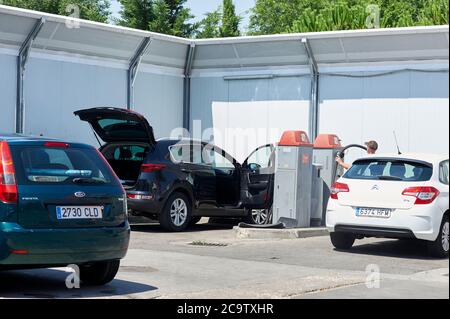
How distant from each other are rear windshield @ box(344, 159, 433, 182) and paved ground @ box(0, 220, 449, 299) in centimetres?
117

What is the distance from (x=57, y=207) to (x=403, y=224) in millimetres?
5645

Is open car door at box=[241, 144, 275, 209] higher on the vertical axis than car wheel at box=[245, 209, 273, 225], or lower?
higher

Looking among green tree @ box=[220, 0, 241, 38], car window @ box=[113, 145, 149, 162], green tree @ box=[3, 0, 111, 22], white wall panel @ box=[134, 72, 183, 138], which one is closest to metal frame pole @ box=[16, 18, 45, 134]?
car window @ box=[113, 145, 149, 162]

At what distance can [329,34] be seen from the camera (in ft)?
61.8

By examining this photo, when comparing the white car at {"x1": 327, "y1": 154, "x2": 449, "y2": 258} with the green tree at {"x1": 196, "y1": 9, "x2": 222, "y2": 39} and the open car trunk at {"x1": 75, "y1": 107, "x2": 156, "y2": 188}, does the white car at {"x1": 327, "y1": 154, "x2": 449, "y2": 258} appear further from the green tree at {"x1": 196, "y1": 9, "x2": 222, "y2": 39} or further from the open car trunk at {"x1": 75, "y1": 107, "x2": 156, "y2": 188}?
the green tree at {"x1": 196, "y1": 9, "x2": 222, "y2": 39}

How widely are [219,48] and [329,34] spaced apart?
3.18 metres

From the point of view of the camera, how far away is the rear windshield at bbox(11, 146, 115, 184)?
8.25m

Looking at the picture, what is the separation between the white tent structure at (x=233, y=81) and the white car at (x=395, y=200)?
5.14 m

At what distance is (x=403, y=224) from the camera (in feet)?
39.5

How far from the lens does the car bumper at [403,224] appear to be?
39.4 feet

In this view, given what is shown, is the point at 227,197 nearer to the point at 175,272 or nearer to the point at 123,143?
the point at 123,143

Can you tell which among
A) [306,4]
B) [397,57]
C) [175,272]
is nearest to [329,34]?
[397,57]

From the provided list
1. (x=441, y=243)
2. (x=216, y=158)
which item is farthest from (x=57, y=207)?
(x=216, y=158)
